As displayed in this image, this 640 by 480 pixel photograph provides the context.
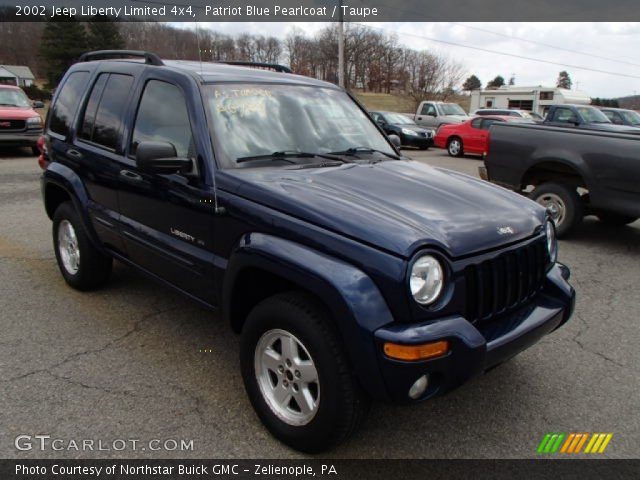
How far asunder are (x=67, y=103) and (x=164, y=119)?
167cm

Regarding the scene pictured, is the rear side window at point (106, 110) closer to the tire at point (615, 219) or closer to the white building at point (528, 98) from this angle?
the tire at point (615, 219)

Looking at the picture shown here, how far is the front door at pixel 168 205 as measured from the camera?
9.77 ft

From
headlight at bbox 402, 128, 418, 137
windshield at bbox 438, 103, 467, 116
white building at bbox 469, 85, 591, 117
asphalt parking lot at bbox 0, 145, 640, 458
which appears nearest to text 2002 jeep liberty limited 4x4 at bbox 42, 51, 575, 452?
asphalt parking lot at bbox 0, 145, 640, 458

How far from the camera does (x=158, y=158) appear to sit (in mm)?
2818

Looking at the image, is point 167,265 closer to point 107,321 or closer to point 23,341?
point 107,321

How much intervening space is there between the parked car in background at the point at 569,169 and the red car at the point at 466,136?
988 cm

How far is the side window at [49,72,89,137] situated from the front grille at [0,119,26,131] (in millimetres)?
10298

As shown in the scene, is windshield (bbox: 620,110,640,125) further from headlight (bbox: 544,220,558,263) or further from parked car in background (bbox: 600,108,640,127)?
headlight (bbox: 544,220,558,263)

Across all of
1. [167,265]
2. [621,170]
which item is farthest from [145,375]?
[621,170]

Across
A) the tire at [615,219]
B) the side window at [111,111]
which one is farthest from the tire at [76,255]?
the tire at [615,219]

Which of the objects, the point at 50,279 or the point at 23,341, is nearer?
the point at 23,341

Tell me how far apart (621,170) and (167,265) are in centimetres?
516

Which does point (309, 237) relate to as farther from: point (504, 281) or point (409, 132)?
point (409, 132)

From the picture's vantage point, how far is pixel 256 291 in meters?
2.85
